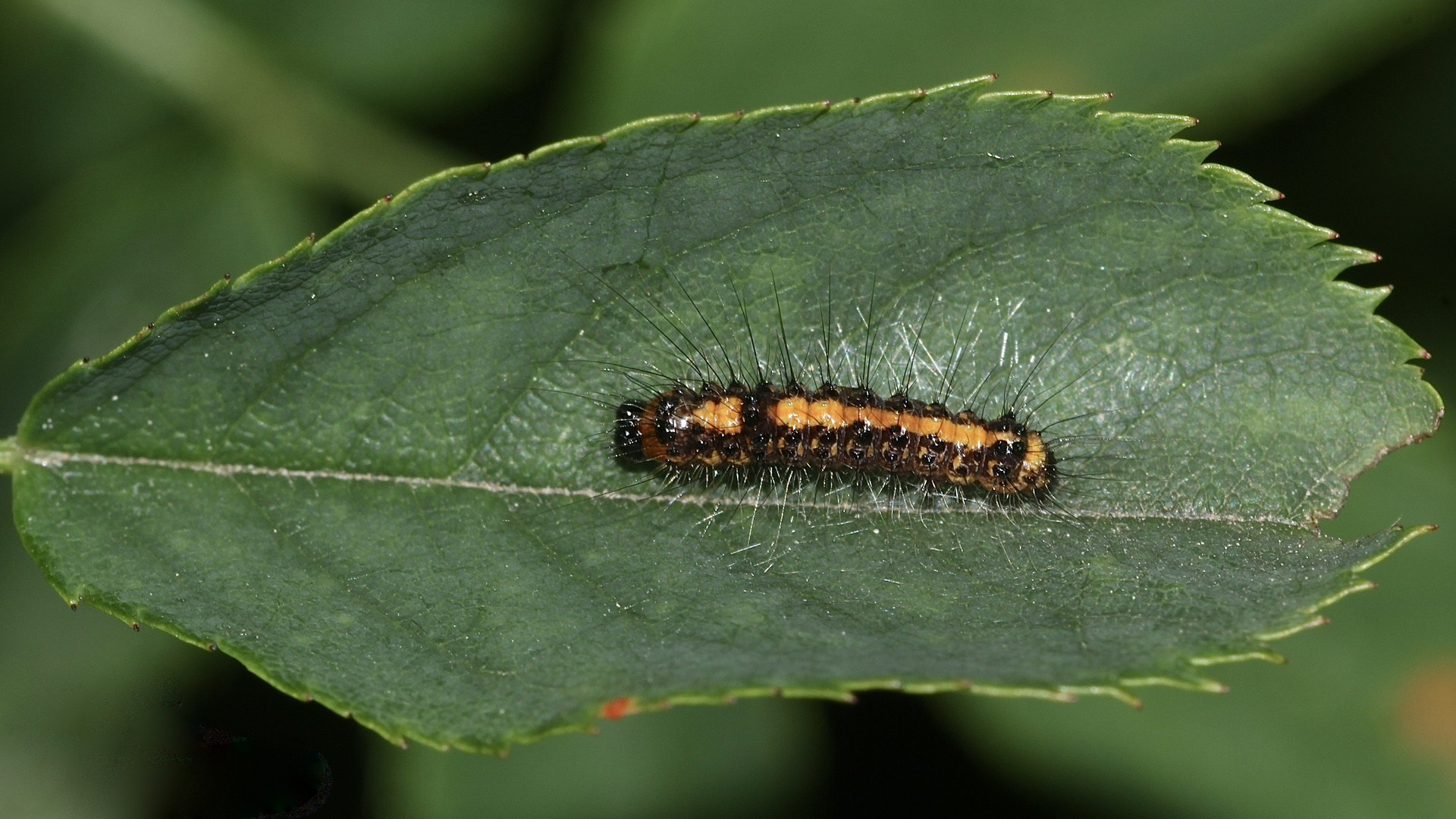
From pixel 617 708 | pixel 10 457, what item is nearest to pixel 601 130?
pixel 10 457

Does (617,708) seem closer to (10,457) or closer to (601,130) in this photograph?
(10,457)

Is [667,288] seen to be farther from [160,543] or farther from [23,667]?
[23,667]

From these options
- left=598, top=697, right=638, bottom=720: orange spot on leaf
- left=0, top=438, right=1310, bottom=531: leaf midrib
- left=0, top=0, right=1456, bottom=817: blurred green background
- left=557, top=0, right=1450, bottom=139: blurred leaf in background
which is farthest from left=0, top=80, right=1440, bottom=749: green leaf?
left=557, top=0, right=1450, bottom=139: blurred leaf in background

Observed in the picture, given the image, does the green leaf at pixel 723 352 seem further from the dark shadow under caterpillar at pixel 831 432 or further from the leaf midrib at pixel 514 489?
the dark shadow under caterpillar at pixel 831 432

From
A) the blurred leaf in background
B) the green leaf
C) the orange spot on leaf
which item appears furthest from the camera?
the blurred leaf in background

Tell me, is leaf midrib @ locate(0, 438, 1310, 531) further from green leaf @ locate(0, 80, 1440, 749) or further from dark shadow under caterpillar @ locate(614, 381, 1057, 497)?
dark shadow under caterpillar @ locate(614, 381, 1057, 497)

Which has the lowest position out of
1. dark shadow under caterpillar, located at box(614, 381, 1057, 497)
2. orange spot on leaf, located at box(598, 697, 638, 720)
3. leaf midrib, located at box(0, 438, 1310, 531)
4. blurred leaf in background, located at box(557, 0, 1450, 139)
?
orange spot on leaf, located at box(598, 697, 638, 720)

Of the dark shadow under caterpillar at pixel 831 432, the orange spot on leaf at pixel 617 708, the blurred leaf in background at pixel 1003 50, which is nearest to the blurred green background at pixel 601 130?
the blurred leaf in background at pixel 1003 50
